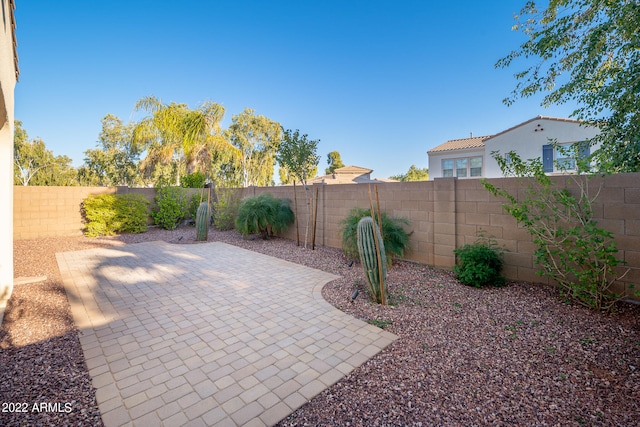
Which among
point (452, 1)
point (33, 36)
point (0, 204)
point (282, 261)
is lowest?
point (282, 261)

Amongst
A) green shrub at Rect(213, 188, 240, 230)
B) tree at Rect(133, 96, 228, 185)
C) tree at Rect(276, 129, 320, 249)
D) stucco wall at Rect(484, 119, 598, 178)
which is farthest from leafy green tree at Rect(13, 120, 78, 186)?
stucco wall at Rect(484, 119, 598, 178)

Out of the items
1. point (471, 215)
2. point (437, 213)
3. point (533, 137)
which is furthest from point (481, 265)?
point (533, 137)

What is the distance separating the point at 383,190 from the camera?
246 inches

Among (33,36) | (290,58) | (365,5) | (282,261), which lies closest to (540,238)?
(282,261)

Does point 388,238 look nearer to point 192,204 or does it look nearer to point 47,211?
point 192,204

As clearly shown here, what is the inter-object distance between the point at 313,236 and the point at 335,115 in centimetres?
1402

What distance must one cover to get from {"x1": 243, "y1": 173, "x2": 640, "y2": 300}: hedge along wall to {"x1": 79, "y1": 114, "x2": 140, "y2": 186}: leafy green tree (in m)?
24.3

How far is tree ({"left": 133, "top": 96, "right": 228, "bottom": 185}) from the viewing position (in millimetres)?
14945

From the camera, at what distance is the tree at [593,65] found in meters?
3.73

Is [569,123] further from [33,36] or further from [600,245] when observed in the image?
[33,36]

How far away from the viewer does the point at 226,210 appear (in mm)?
10742

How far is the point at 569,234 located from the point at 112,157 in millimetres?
29703

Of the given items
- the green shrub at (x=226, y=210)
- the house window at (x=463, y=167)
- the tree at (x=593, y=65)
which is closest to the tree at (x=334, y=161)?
the house window at (x=463, y=167)

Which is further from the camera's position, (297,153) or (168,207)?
(168,207)
